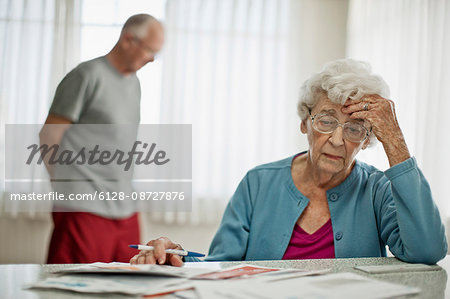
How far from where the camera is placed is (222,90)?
355 centimetres

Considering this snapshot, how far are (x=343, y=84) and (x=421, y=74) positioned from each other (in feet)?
5.50

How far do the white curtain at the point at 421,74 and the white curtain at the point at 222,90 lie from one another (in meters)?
0.88

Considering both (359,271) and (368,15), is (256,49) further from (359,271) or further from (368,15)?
Answer: (359,271)

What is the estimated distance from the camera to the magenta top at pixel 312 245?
1.37m

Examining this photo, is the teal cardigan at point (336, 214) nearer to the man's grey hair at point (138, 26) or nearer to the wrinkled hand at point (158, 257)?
the wrinkled hand at point (158, 257)

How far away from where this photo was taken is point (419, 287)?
0.82m

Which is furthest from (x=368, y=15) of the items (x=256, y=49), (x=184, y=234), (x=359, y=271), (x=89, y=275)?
(x=89, y=275)

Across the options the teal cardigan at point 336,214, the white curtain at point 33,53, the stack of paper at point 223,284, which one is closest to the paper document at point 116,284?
the stack of paper at point 223,284

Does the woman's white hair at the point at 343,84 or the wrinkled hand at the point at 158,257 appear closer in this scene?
the wrinkled hand at the point at 158,257

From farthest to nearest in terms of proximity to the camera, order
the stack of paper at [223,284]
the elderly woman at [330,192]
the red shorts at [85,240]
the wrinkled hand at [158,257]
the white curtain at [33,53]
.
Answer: the white curtain at [33,53], the red shorts at [85,240], the elderly woman at [330,192], the wrinkled hand at [158,257], the stack of paper at [223,284]

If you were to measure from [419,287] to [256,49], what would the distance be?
301 cm

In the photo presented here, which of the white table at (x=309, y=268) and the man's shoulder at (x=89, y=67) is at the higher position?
the man's shoulder at (x=89, y=67)

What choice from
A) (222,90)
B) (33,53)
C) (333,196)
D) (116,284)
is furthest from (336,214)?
(33,53)

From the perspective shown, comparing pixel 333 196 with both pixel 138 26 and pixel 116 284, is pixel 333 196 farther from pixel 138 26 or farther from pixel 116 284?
pixel 138 26
